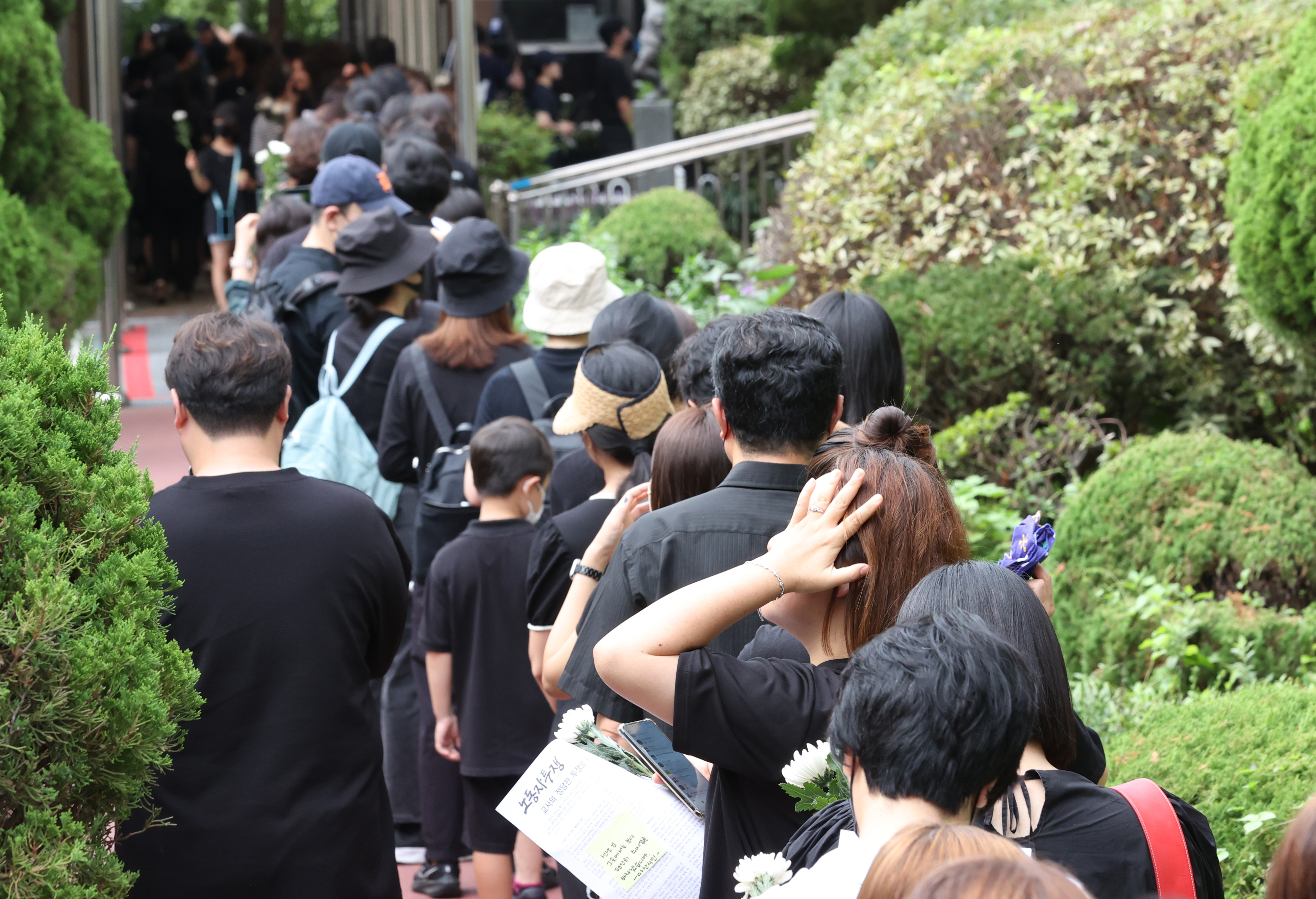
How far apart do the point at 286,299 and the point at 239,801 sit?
118 inches

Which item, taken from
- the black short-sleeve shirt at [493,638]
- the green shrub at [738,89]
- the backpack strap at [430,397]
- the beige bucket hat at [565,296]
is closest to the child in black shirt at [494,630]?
the black short-sleeve shirt at [493,638]

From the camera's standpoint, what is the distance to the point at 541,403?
14.3ft

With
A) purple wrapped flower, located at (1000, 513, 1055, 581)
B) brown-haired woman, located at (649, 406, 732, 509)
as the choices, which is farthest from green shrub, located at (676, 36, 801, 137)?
purple wrapped flower, located at (1000, 513, 1055, 581)

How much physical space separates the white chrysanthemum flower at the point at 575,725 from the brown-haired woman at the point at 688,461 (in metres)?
0.62

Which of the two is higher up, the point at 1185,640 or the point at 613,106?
the point at 613,106

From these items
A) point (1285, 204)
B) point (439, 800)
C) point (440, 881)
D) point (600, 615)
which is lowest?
point (440, 881)

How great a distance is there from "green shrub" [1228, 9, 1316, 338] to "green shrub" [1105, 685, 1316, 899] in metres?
1.68

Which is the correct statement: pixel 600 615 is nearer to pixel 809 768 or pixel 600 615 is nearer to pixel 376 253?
pixel 809 768

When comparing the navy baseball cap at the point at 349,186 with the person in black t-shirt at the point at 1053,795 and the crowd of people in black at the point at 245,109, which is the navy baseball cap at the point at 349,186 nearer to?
the crowd of people in black at the point at 245,109

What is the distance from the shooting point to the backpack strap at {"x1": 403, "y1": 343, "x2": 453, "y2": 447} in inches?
178

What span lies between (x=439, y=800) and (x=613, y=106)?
13099 millimetres

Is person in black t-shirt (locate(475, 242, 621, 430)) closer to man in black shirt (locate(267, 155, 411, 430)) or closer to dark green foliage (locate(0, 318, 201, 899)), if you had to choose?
man in black shirt (locate(267, 155, 411, 430))

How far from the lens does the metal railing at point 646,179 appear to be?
11.1 meters

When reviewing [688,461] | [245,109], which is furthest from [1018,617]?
[245,109]
